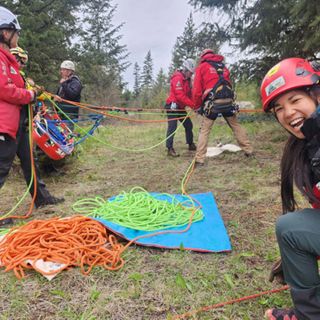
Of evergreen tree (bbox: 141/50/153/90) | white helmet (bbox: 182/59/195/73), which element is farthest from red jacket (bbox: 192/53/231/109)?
evergreen tree (bbox: 141/50/153/90)

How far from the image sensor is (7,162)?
2.81 m

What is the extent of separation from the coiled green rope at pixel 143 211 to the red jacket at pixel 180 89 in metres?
2.46

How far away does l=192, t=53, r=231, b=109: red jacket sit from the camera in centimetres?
459

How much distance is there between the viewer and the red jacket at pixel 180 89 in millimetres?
5410

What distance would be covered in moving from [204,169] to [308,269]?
3.31 m

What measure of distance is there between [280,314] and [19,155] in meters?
2.71

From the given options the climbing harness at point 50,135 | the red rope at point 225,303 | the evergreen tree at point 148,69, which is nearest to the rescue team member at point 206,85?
the climbing harness at point 50,135

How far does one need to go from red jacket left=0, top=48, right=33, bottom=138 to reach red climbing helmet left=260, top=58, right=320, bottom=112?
6.95ft

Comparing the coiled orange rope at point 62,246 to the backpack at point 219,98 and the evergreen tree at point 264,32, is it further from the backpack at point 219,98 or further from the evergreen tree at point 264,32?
the evergreen tree at point 264,32

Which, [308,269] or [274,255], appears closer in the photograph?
[308,269]

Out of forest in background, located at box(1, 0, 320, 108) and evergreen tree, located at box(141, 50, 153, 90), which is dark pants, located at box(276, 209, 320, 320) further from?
evergreen tree, located at box(141, 50, 153, 90)

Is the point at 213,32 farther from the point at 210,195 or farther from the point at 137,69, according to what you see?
the point at 137,69

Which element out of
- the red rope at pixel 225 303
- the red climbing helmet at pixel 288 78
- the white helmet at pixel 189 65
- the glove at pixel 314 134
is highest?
the red climbing helmet at pixel 288 78

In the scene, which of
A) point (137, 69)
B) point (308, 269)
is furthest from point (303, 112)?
point (137, 69)
